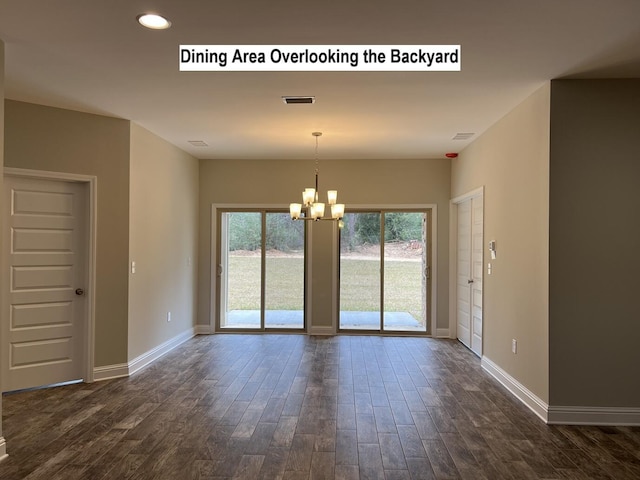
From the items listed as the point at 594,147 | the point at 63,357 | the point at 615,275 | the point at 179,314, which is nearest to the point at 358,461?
the point at 615,275

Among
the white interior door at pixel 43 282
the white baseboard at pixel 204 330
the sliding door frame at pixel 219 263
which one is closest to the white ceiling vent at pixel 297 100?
the white interior door at pixel 43 282

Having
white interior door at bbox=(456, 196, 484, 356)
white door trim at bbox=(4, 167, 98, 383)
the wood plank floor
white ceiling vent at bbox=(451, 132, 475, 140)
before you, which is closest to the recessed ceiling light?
white door trim at bbox=(4, 167, 98, 383)

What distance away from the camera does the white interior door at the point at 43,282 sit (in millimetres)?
4188

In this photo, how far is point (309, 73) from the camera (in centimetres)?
339

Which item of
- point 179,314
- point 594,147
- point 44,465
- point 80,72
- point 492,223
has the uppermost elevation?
point 80,72

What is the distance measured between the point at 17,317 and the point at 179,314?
2264mm

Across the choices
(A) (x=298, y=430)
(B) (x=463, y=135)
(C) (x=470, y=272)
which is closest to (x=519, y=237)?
(B) (x=463, y=135)

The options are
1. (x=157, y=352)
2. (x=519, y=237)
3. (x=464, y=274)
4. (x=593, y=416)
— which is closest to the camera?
(x=593, y=416)

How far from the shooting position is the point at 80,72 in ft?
11.3

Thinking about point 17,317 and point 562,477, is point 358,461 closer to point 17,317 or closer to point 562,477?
point 562,477

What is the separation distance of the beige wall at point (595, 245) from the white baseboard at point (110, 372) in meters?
4.01

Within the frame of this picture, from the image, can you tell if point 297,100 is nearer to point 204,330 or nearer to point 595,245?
point 595,245

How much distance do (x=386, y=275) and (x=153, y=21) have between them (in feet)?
16.8

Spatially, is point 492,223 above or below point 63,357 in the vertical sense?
above
